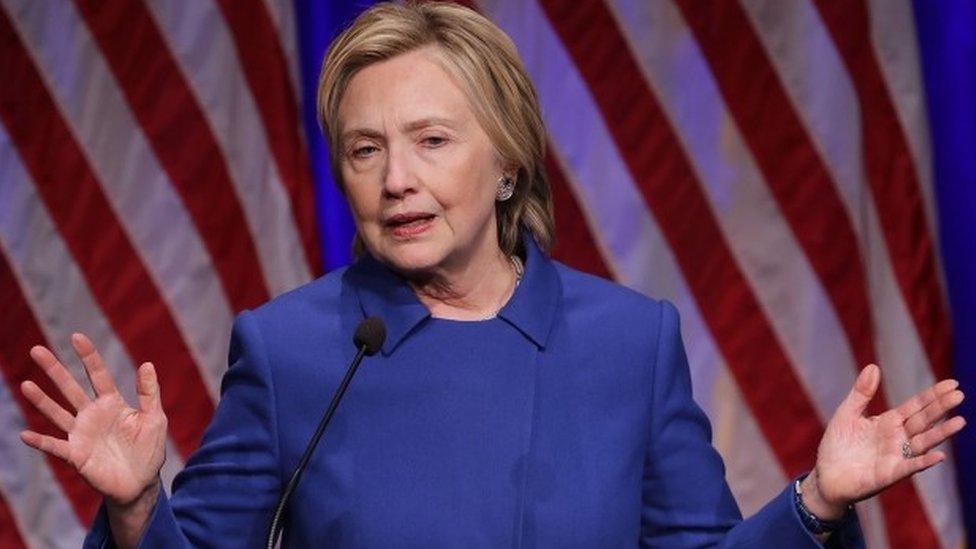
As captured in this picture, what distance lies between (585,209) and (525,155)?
1.41 metres

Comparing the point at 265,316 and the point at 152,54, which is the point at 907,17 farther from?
the point at 265,316

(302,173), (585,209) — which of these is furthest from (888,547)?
(302,173)

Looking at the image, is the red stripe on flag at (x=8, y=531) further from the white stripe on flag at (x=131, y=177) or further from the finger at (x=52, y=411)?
the finger at (x=52, y=411)

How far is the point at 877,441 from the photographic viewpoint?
6.46 feet

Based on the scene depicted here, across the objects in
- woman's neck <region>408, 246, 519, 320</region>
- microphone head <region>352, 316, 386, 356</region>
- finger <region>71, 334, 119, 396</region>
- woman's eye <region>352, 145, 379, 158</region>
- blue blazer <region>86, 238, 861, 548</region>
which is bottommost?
blue blazer <region>86, 238, 861, 548</region>

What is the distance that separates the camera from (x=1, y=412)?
3533 millimetres

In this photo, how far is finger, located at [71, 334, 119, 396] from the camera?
1.83 meters

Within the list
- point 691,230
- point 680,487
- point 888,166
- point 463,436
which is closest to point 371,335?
point 463,436

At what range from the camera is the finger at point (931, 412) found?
6.27 ft

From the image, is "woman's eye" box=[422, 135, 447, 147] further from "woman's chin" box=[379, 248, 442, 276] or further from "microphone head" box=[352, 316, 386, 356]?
"microphone head" box=[352, 316, 386, 356]

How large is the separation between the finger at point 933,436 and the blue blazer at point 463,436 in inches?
6.0

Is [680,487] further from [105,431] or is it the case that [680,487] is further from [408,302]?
[105,431]

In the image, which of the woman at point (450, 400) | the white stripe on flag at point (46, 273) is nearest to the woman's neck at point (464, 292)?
the woman at point (450, 400)

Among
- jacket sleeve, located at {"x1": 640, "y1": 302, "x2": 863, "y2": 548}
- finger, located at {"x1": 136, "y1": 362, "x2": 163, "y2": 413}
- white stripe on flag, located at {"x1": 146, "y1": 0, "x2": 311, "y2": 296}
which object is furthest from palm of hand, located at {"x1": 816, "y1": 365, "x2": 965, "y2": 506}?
white stripe on flag, located at {"x1": 146, "y1": 0, "x2": 311, "y2": 296}
